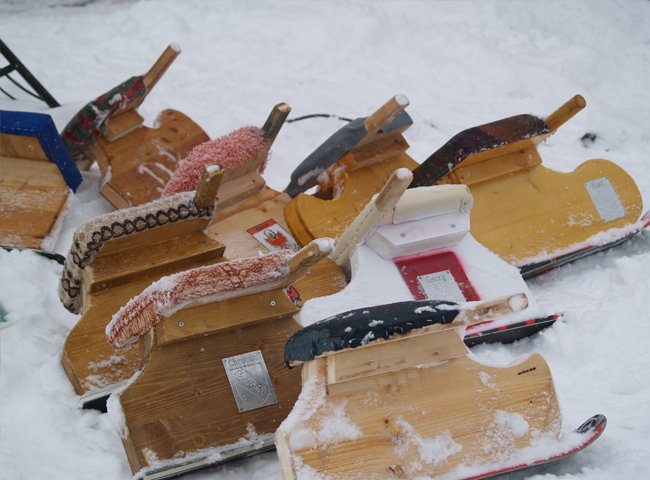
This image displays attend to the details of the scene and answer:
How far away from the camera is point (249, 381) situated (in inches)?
112

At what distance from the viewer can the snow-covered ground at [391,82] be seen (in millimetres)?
3334

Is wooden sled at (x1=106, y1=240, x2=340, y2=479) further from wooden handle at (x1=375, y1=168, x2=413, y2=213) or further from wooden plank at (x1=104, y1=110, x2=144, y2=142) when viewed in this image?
wooden plank at (x1=104, y1=110, x2=144, y2=142)

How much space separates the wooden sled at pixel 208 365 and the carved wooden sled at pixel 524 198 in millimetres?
892

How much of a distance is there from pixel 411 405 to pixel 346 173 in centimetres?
165

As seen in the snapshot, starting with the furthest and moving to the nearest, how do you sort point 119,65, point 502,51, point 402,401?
point 502,51 → point 119,65 → point 402,401

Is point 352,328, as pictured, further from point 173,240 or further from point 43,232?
point 43,232

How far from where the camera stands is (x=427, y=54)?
575 centimetres

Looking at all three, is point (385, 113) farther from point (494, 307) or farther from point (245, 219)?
point (494, 307)

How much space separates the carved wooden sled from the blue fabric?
4.20ft

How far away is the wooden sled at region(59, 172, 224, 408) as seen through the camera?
2986mm

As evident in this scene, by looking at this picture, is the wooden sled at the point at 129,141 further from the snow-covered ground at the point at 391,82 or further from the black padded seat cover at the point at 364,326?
the black padded seat cover at the point at 364,326

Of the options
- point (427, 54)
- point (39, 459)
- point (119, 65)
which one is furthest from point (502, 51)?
point (39, 459)

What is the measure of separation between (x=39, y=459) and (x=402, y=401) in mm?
1340

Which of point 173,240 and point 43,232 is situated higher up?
point 173,240
